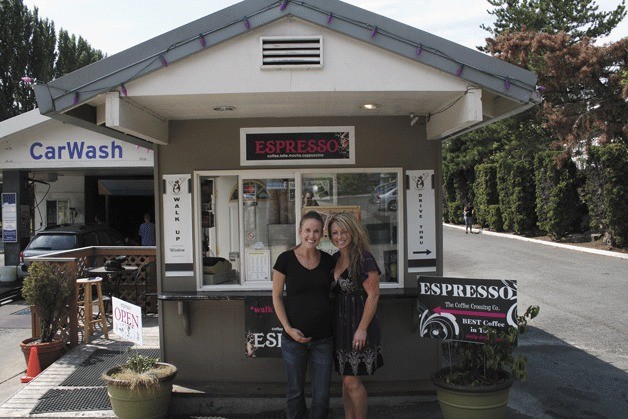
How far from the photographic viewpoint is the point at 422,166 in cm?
584

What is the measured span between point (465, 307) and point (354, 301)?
1111 millimetres

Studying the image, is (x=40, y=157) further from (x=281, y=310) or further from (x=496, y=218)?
(x=496, y=218)

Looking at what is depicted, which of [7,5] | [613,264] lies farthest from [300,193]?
[7,5]

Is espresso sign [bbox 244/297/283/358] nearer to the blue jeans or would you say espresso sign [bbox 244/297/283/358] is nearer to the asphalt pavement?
the asphalt pavement

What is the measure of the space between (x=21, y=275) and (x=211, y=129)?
9059mm

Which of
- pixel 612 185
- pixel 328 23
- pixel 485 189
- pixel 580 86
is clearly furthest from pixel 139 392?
pixel 485 189

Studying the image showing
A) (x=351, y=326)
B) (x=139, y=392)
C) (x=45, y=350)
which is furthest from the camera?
(x=45, y=350)

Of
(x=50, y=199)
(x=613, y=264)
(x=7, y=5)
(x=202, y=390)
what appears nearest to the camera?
(x=202, y=390)

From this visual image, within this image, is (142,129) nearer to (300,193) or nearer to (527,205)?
(300,193)

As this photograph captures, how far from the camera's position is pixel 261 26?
4.67 m

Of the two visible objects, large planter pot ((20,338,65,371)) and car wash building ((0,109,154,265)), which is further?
car wash building ((0,109,154,265))

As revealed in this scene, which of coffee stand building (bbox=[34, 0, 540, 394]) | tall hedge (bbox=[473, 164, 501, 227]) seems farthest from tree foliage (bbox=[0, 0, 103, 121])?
coffee stand building (bbox=[34, 0, 540, 394])

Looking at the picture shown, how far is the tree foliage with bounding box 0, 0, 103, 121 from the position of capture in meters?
28.1

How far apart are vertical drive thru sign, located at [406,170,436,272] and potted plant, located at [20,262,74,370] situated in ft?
13.8
